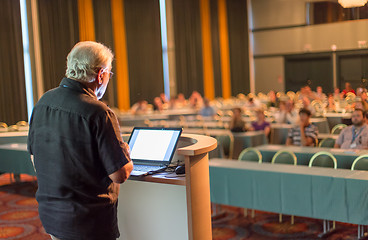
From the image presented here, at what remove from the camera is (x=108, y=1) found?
1623cm

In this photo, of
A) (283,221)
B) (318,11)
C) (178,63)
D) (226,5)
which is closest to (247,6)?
(226,5)

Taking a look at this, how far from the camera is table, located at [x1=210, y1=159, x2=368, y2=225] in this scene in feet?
14.5

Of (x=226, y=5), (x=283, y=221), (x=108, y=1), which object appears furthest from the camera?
(x=226, y=5)

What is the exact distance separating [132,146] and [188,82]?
1605cm

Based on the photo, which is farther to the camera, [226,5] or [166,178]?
[226,5]

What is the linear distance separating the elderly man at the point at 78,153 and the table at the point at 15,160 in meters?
5.19

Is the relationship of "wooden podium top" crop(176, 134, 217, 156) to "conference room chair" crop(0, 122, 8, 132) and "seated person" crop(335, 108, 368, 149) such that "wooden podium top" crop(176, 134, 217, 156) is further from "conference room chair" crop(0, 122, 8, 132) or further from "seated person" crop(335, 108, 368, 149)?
"conference room chair" crop(0, 122, 8, 132)

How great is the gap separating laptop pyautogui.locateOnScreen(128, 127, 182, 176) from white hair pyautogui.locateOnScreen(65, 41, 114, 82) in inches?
32.3

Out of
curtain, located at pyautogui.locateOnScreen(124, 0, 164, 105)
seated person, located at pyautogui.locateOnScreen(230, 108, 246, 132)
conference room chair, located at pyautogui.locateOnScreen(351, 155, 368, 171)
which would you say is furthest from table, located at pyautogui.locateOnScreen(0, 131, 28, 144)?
curtain, located at pyautogui.locateOnScreen(124, 0, 164, 105)

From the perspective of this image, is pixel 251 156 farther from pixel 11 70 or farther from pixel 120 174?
pixel 11 70

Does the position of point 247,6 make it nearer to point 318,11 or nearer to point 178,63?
point 318,11

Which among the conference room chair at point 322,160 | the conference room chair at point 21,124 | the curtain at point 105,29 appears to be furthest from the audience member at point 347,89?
the curtain at point 105,29

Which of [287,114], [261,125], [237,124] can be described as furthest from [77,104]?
[287,114]

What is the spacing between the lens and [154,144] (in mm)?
3025
